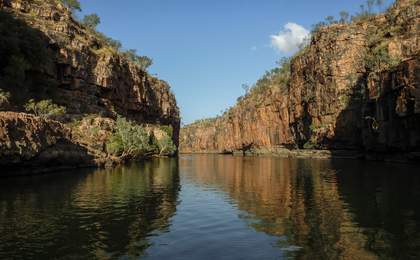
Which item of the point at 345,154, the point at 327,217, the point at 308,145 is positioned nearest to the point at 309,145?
the point at 308,145

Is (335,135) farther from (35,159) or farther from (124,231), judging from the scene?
(124,231)

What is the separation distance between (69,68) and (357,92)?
81.7 metres

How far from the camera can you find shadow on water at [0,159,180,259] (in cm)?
2078

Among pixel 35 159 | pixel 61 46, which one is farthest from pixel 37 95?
pixel 35 159

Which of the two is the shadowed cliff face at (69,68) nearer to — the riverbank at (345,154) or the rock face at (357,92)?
the riverbank at (345,154)

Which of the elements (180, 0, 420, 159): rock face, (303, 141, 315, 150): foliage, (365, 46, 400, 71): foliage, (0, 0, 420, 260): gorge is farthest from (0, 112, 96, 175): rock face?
(303, 141, 315, 150): foliage

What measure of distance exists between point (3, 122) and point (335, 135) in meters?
99.9

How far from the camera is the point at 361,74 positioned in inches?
4936

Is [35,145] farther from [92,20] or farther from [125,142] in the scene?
[92,20]

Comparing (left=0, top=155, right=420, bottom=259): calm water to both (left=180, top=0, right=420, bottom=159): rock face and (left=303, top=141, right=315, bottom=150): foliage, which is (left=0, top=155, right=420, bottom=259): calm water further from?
(left=303, top=141, right=315, bottom=150): foliage

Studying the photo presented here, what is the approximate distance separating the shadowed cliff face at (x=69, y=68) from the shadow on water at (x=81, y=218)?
51215 mm

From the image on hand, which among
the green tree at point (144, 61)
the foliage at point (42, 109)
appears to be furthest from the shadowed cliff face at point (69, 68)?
the green tree at point (144, 61)

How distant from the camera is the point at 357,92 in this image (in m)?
122

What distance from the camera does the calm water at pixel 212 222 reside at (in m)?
20.3
